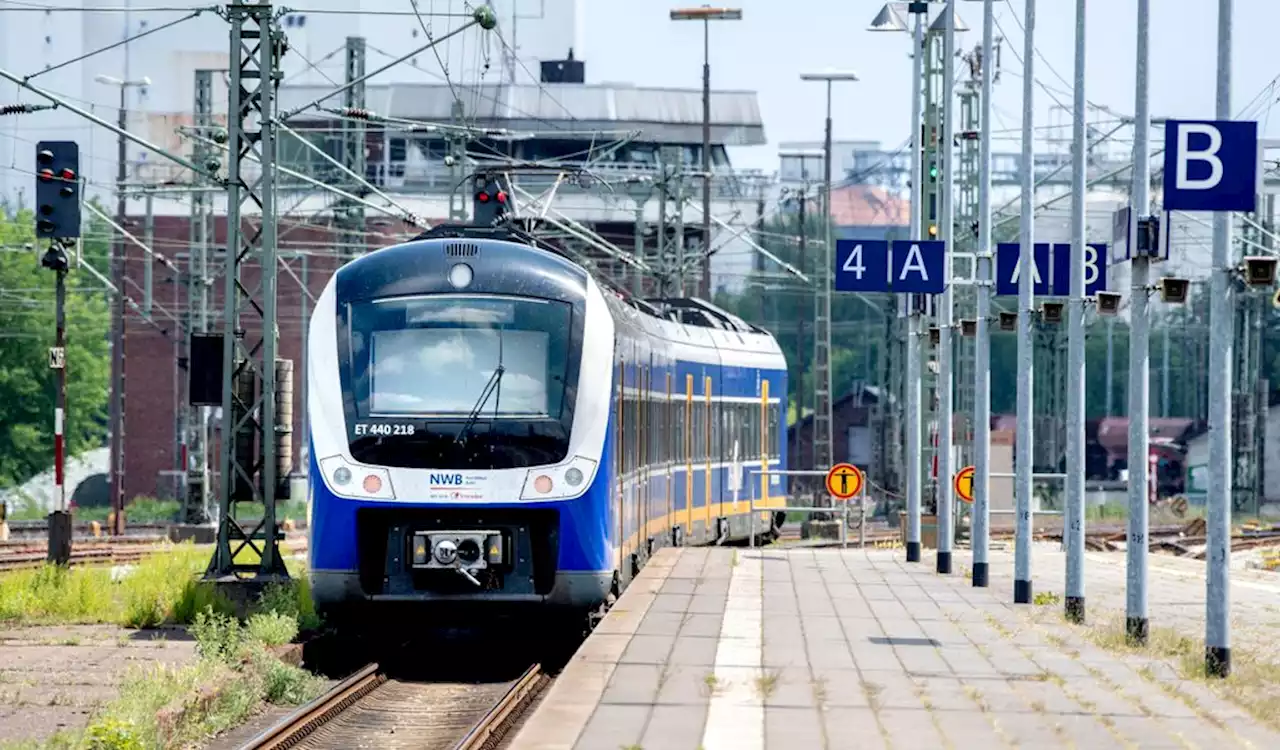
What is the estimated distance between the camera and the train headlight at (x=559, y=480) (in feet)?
55.8

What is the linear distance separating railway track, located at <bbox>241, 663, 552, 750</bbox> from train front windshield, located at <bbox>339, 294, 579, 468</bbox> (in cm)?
170

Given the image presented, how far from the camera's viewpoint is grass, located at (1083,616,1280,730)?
1313cm

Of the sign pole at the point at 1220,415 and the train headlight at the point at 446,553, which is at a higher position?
the sign pole at the point at 1220,415

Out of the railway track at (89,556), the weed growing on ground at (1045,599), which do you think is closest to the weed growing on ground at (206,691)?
the weed growing on ground at (1045,599)

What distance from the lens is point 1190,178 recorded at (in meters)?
14.2

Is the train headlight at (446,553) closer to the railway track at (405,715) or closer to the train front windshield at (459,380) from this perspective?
the train front windshield at (459,380)

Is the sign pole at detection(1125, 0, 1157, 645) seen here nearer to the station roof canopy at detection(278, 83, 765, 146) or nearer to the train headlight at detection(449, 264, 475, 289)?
the train headlight at detection(449, 264, 475, 289)

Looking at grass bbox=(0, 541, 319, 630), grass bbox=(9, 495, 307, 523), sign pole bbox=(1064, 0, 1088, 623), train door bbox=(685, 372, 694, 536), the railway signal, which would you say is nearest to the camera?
sign pole bbox=(1064, 0, 1088, 623)

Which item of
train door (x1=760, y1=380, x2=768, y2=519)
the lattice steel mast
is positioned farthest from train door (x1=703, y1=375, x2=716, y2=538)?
the lattice steel mast

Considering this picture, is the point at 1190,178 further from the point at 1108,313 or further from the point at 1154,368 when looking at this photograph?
the point at 1154,368

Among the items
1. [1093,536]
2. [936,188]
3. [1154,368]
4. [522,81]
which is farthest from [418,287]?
[1154,368]

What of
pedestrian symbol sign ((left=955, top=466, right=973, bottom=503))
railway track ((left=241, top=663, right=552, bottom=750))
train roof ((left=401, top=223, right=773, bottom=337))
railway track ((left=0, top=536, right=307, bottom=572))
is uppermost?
train roof ((left=401, top=223, right=773, bottom=337))

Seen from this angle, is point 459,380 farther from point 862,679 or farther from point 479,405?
point 862,679

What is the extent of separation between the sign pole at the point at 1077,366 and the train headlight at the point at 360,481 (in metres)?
5.81
